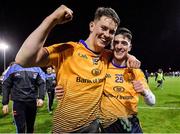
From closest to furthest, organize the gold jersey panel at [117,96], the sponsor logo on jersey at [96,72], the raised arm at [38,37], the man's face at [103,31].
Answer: the raised arm at [38,37]
the sponsor logo on jersey at [96,72]
the man's face at [103,31]
the gold jersey panel at [117,96]

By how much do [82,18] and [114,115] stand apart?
75326 mm

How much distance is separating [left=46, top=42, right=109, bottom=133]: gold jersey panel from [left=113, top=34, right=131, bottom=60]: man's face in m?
1.04

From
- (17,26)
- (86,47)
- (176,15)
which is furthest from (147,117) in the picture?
(176,15)

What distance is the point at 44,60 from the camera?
3723 mm

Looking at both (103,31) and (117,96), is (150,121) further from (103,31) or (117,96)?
(103,31)

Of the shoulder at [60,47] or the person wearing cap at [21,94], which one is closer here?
the shoulder at [60,47]

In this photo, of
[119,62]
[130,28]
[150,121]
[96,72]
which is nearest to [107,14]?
[96,72]

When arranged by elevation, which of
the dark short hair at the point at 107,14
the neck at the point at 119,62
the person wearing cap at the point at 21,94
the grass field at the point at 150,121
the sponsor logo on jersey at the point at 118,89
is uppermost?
the dark short hair at the point at 107,14

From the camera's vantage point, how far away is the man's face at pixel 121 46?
16.5 feet

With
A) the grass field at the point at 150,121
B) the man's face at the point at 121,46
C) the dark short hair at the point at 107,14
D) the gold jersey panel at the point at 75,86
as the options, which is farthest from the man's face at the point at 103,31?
the grass field at the point at 150,121

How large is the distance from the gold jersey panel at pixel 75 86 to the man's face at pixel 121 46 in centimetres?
104

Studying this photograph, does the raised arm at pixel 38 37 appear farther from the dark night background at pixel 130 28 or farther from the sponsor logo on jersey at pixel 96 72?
the dark night background at pixel 130 28

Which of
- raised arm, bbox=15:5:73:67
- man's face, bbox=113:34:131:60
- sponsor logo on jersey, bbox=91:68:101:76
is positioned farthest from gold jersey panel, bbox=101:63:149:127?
raised arm, bbox=15:5:73:67

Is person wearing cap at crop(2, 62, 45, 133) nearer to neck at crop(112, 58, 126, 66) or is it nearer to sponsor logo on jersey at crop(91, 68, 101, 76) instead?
neck at crop(112, 58, 126, 66)
